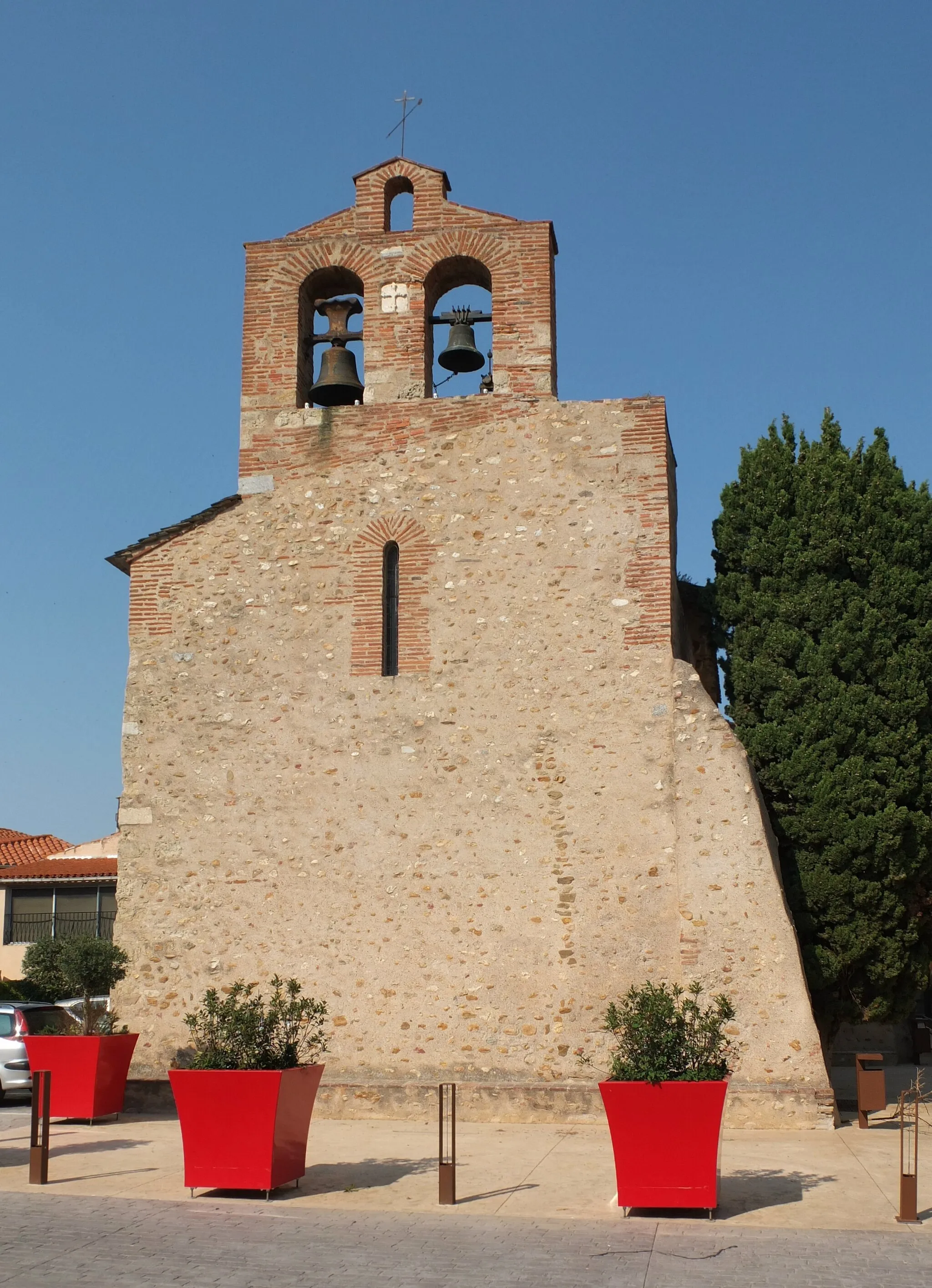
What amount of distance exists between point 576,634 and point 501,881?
8.51 feet

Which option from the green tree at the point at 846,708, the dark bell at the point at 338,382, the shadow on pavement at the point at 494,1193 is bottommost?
the shadow on pavement at the point at 494,1193

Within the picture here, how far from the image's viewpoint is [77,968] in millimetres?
11859

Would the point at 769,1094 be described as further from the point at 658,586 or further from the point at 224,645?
the point at 224,645

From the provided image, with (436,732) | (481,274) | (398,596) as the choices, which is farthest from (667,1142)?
(481,274)

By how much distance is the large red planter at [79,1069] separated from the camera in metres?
11.4

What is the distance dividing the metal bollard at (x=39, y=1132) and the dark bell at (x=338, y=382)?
778cm

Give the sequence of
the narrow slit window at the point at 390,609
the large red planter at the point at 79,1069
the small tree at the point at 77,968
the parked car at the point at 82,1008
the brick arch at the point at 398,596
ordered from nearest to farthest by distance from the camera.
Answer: the large red planter at the point at 79,1069
the small tree at the point at 77,968
the parked car at the point at 82,1008
the brick arch at the point at 398,596
the narrow slit window at the point at 390,609

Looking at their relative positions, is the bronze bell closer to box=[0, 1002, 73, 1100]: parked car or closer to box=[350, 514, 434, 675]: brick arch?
box=[350, 514, 434, 675]: brick arch

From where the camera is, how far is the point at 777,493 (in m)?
13.0

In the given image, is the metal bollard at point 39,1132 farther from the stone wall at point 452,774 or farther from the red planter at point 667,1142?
the red planter at point 667,1142

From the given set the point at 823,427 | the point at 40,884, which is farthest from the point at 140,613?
the point at 40,884

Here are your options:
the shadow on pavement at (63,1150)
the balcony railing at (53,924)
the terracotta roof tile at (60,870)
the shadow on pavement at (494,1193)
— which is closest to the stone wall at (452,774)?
the shadow on pavement at (63,1150)

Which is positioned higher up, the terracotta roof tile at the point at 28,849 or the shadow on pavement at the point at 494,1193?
the terracotta roof tile at the point at 28,849

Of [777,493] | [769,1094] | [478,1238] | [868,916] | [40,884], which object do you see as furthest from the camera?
[40,884]
